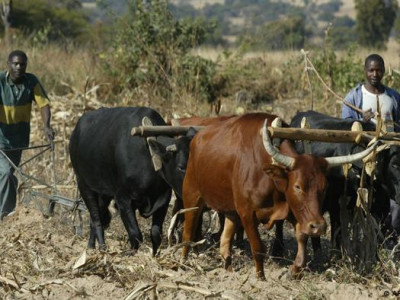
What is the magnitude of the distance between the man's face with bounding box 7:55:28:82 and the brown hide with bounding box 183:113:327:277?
2890 millimetres

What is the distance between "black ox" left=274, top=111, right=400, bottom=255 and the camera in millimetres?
8672

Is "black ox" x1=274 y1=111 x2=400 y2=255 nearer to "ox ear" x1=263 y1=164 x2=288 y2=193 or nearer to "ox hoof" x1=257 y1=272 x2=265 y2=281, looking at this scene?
"ox ear" x1=263 y1=164 x2=288 y2=193

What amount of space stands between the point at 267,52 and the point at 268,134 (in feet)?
43.9

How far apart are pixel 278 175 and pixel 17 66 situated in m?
4.42

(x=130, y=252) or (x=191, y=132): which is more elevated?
(x=191, y=132)

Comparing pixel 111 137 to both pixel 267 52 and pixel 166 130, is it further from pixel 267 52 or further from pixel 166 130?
pixel 267 52

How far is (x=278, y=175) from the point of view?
7477 millimetres

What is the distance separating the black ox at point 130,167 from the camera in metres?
9.12

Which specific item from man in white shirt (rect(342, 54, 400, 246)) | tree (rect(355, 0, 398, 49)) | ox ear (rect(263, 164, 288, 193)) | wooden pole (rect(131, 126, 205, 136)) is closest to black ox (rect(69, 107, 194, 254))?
wooden pole (rect(131, 126, 205, 136))

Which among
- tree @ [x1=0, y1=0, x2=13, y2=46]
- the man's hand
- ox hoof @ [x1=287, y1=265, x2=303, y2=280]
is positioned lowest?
ox hoof @ [x1=287, y1=265, x2=303, y2=280]

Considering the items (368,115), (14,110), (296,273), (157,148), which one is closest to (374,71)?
(368,115)

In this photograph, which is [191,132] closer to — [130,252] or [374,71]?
[130,252]

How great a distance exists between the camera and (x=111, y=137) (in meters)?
9.62

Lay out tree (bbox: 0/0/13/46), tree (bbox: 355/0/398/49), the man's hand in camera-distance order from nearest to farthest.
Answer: the man's hand, tree (bbox: 0/0/13/46), tree (bbox: 355/0/398/49)
